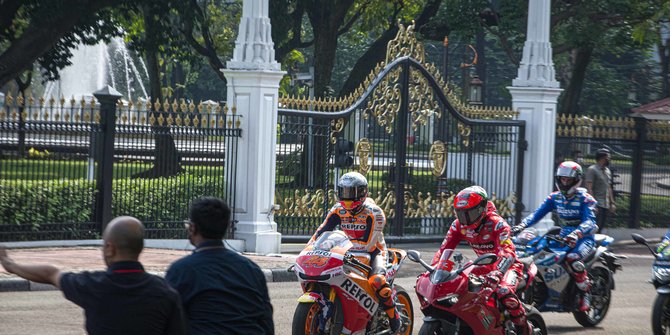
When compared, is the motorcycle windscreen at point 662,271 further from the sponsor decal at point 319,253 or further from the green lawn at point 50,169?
the green lawn at point 50,169

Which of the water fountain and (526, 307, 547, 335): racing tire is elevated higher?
the water fountain

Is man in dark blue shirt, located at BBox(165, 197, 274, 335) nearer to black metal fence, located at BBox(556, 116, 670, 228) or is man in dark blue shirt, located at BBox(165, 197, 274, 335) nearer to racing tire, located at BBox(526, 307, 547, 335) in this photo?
racing tire, located at BBox(526, 307, 547, 335)

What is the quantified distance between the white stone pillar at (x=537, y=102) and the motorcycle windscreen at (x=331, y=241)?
1213 cm

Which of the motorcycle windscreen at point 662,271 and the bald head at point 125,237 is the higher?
the bald head at point 125,237

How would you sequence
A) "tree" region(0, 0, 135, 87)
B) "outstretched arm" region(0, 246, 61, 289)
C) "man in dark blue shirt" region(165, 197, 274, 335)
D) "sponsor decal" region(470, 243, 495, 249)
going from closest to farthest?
"outstretched arm" region(0, 246, 61, 289) → "man in dark blue shirt" region(165, 197, 274, 335) → "sponsor decal" region(470, 243, 495, 249) → "tree" region(0, 0, 135, 87)

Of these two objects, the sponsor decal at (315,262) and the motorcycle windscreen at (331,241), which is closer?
the sponsor decal at (315,262)

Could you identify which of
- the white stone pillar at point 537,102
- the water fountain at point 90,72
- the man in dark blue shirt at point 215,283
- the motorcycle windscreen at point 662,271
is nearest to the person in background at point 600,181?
the white stone pillar at point 537,102

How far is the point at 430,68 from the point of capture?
1945cm

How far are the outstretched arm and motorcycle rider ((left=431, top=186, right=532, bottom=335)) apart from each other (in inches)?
184

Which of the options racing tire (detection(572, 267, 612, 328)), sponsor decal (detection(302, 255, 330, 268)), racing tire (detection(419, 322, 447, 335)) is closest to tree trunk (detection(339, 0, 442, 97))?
racing tire (detection(572, 267, 612, 328))

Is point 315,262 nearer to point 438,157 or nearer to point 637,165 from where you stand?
point 438,157

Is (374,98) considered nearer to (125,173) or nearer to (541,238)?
(125,173)

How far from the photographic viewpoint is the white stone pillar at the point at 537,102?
20.6 metres

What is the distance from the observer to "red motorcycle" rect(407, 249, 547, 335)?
853 centimetres
